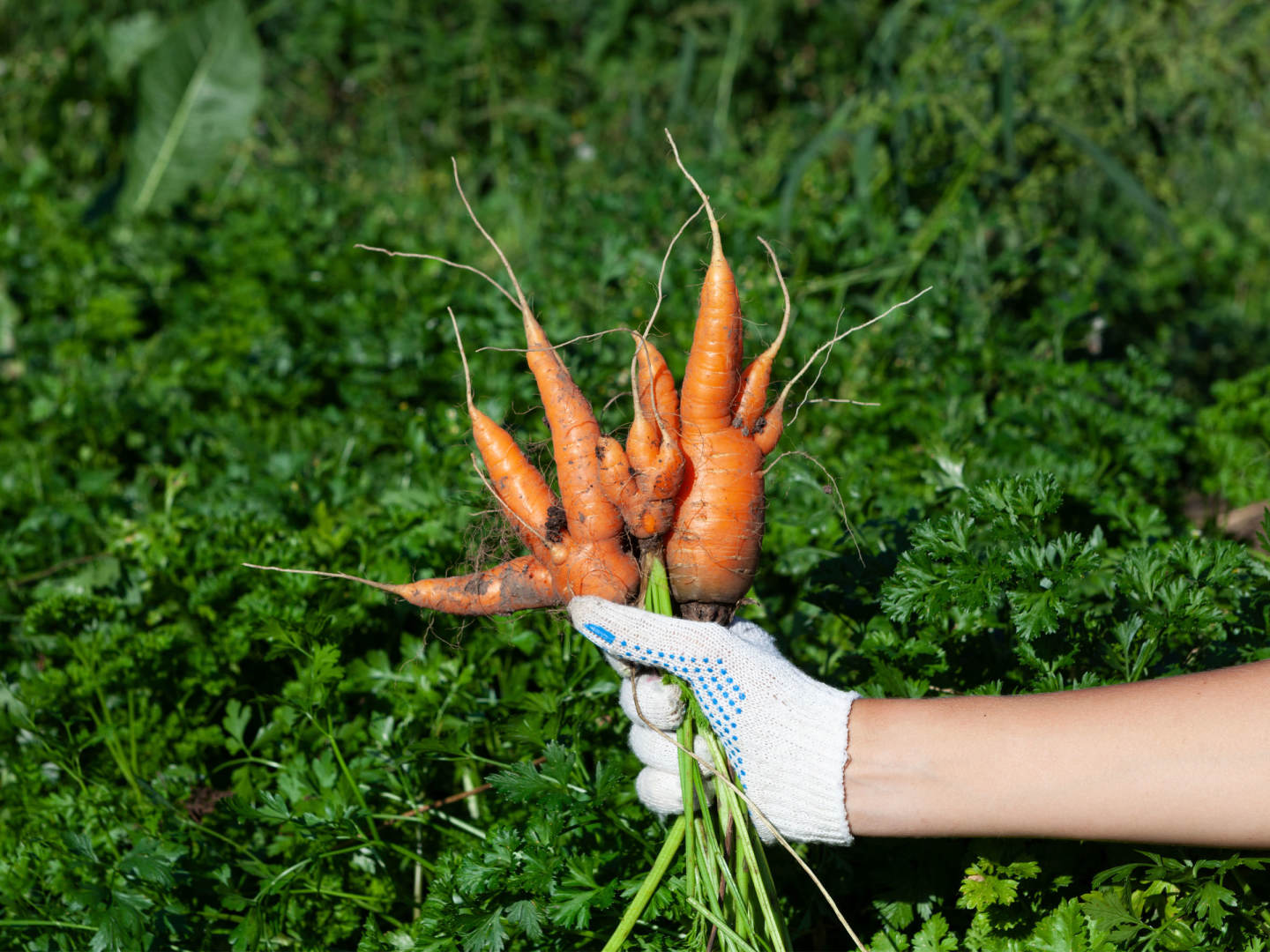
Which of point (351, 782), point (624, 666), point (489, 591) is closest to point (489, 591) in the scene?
point (489, 591)

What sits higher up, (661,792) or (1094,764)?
(1094,764)

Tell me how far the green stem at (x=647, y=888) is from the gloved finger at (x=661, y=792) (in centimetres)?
3

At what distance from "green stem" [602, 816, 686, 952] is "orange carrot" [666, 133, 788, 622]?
447 millimetres

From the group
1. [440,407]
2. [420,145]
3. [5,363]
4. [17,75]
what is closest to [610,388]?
[440,407]

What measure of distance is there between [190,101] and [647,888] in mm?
5334

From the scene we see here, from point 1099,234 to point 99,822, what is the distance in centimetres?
498

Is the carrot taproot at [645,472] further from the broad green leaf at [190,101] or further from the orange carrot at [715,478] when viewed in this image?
the broad green leaf at [190,101]

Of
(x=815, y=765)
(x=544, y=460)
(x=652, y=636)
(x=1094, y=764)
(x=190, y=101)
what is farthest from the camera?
(x=190, y=101)

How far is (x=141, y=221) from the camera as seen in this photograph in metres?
5.19

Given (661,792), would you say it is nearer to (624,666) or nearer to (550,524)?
(624,666)

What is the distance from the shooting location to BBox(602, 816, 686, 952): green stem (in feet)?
5.66

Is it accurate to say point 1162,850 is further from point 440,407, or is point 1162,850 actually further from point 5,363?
point 5,363

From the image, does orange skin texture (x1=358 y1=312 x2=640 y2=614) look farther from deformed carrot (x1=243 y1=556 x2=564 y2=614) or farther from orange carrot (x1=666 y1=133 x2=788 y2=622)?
orange carrot (x1=666 y1=133 x2=788 y2=622)

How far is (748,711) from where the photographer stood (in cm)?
183
